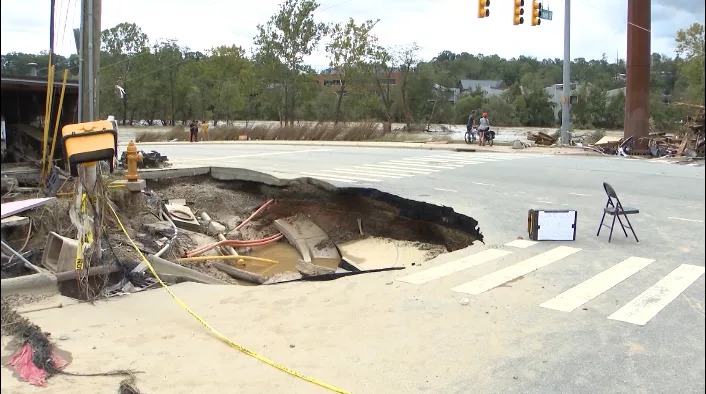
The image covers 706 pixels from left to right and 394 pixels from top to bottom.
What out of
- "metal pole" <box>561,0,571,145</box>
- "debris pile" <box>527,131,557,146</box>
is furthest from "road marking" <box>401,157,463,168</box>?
"debris pile" <box>527,131,557,146</box>

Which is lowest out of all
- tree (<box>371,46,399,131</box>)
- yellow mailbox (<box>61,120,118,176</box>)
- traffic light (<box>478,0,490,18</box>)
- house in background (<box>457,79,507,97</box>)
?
yellow mailbox (<box>61,120,118,176</box>)

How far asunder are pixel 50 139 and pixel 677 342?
9.36 metres

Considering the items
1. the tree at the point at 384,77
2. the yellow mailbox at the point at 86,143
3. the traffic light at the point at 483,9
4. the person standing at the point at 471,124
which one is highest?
the tree at the point at 384,77

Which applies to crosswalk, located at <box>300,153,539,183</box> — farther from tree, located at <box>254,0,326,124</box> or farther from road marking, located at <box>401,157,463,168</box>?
tree, located at <box>254,0,326,124</box>

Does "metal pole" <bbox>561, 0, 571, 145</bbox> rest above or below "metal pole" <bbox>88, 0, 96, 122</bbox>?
above

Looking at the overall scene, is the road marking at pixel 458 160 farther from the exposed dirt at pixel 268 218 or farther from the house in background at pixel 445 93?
the house in background at pixel 445 93

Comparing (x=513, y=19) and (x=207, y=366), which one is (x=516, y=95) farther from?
(x=207, y=366)

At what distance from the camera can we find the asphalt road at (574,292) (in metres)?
4.66

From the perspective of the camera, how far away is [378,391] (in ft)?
14.6

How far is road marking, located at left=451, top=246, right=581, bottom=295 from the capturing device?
280 inches

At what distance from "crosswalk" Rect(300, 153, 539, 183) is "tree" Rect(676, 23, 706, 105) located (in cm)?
1310

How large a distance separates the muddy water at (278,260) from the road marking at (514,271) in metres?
4.91

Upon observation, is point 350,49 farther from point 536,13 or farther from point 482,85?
point 482,85

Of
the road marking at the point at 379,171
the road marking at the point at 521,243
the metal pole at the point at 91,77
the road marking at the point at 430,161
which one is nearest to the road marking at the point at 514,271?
the road marking at the point at 521,243
